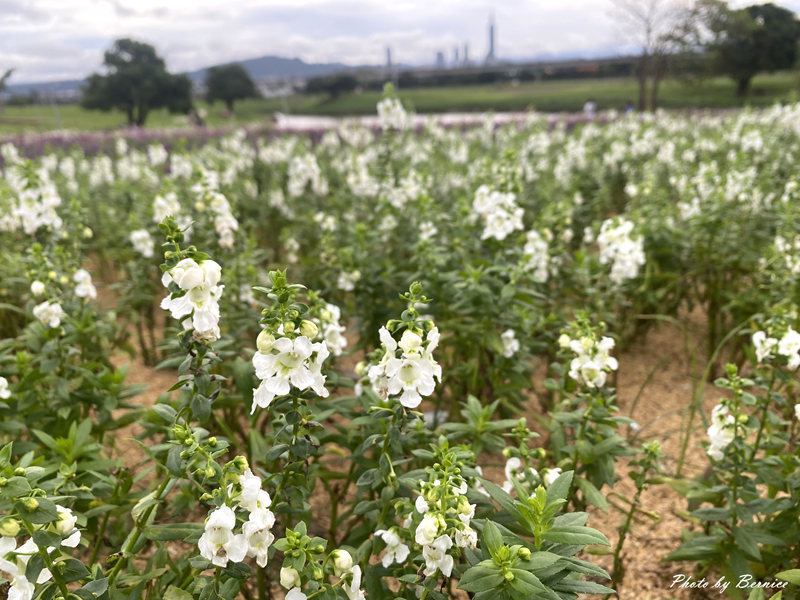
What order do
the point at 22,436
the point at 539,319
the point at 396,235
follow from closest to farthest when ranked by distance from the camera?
the point at 22,436
the point at 539,319
the point at 396,235

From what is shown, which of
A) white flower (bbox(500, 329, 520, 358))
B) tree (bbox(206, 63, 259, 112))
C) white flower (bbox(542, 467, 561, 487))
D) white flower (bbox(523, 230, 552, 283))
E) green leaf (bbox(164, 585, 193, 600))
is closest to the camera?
green leaf (bbox(164, 585, 193, 600))

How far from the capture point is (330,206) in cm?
681

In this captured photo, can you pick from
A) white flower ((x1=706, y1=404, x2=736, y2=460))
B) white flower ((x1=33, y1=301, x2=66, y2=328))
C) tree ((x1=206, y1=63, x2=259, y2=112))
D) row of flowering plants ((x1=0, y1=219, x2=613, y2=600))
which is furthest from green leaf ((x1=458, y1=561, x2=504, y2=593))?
tree ((x1=206, y1=63, x2=259, y2=112))

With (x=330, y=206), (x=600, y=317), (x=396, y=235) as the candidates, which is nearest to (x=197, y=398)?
(x=600, y=317)

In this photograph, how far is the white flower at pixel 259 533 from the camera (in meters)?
1.55

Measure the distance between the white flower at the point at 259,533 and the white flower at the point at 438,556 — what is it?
43 cm

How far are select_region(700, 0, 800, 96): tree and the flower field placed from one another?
2376 cm

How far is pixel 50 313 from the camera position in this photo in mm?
2994

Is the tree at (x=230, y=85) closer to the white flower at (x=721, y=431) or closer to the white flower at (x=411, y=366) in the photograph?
the white flower at (x=721, y=431)

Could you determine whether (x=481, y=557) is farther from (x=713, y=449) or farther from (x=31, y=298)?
(x=31, y=298)

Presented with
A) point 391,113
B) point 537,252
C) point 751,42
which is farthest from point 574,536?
point 751,42

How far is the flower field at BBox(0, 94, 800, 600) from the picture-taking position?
1.70 metres

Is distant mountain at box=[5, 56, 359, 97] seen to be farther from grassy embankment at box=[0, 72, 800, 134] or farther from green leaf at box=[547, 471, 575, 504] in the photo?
green leaf at box=[547, 471, 575, 504]

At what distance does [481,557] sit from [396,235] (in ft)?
11.6
